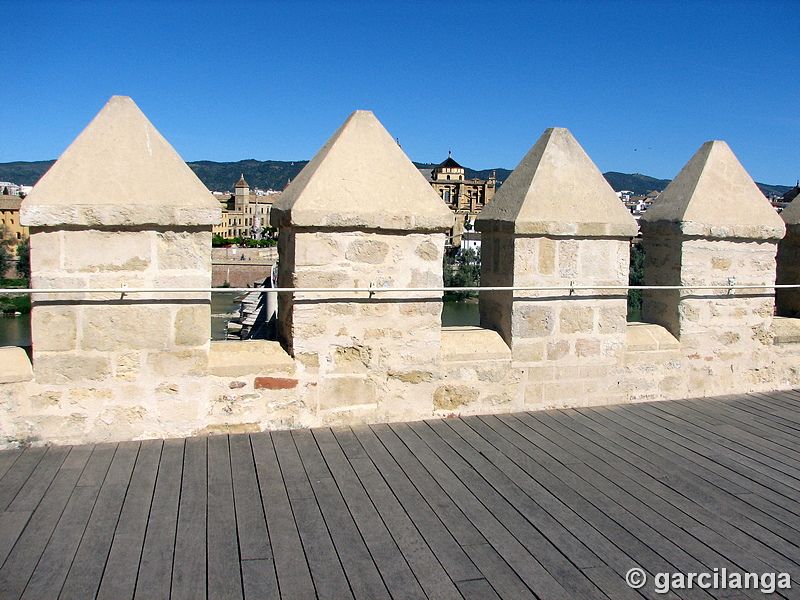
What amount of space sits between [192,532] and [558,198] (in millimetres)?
2925

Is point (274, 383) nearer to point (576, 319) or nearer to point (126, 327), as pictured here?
point (126, 327)

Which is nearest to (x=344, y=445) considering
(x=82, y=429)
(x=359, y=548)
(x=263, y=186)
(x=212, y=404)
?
(x=212, y=404)

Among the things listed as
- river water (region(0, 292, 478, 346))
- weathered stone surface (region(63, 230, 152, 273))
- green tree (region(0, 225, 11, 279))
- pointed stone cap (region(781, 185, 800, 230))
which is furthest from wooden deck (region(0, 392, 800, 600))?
green tree (region(0, 225, 11, 279))

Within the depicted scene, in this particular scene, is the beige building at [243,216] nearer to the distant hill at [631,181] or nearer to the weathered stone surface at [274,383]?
the distant hill at [631,181]

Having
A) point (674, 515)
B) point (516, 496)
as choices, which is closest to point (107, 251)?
point (516, 496)

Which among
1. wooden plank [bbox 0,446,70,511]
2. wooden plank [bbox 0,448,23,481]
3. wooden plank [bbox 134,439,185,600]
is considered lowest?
wooden plank [bbox 134,439,185,600]

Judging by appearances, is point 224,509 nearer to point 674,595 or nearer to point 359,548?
point 359,548

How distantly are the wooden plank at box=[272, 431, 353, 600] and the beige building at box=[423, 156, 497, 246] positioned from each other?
66.5 metres

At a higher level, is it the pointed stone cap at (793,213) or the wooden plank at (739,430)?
the pointed stone cap at (793,213)

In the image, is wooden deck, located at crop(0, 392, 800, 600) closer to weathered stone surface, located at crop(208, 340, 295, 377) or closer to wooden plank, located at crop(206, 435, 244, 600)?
wooden plank, located at crop(206, 435, 244, 600)

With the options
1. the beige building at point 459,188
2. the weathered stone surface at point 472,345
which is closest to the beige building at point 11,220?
the beige building at point 459,188

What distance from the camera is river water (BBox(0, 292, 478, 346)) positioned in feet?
77.0

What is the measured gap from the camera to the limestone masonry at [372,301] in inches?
136

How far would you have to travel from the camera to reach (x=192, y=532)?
2.60m
